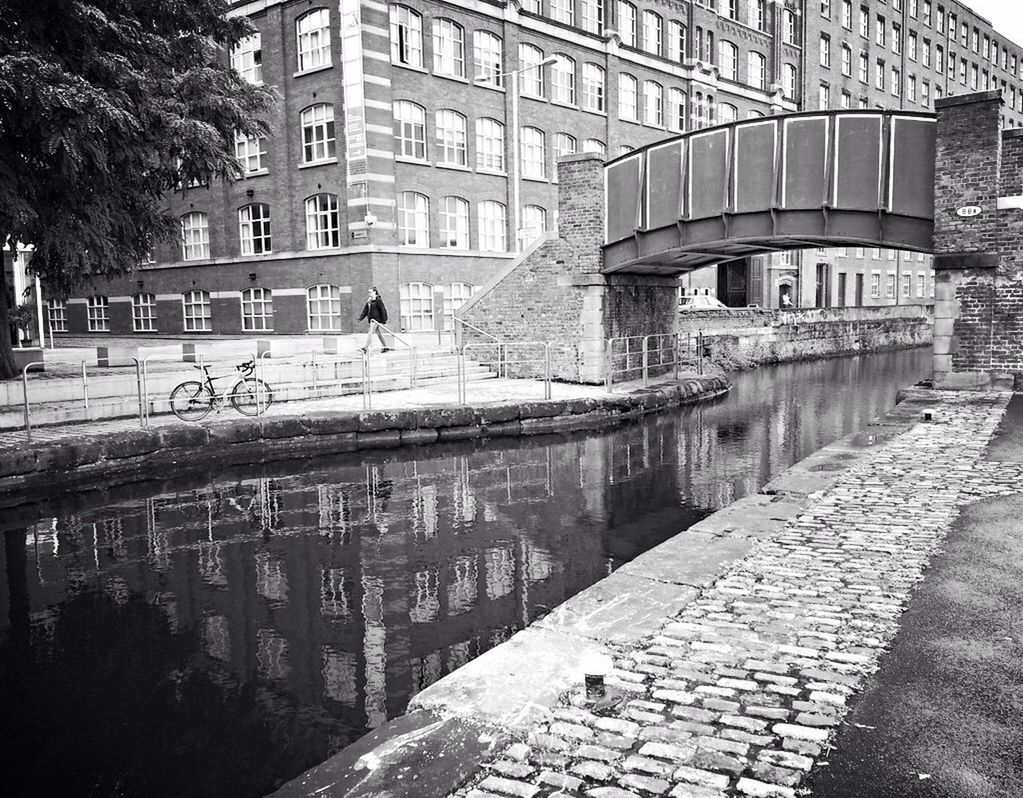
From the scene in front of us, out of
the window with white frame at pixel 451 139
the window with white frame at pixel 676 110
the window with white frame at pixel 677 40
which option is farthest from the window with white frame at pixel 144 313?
the window with white frame at pixel 677 40

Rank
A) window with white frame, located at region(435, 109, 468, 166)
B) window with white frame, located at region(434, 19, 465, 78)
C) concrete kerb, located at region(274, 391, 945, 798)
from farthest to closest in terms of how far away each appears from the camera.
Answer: window with white frame, located at region(435, 109, 468, 166) → window with white frame, located at region(434, 19, 465, 78) → concrete kerb, located at region(274, 391, 945, 798)

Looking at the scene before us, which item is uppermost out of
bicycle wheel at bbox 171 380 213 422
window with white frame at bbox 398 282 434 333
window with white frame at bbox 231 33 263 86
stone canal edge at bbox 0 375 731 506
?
window with white frame at bbox 231 33 263 86

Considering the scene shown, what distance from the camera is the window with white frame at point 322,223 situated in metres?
26.5

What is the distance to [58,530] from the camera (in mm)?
9445

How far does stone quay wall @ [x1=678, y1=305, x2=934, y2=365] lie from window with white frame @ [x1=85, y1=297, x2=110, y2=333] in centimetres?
2380

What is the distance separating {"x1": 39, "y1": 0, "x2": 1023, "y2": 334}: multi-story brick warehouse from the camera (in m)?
25.5

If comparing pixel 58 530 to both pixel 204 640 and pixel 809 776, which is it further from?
pixel 809 776

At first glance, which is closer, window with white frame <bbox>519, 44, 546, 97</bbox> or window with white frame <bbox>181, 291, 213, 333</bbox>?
window with white frame <bbox>519, 44, 546, 97</bbox>

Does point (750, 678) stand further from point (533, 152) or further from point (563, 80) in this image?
point (563, 80)

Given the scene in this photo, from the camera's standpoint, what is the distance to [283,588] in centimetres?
740

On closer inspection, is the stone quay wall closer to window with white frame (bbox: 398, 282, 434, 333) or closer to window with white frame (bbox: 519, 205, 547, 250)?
window with white frame (bbox: 519, 205, 547, 250)

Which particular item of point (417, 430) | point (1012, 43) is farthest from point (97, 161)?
point (1012, 43)

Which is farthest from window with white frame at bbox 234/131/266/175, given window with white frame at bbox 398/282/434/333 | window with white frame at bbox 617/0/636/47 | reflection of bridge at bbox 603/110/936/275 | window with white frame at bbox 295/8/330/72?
window with white frame at bbox 617/0/636/47

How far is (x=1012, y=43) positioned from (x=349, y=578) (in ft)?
246
